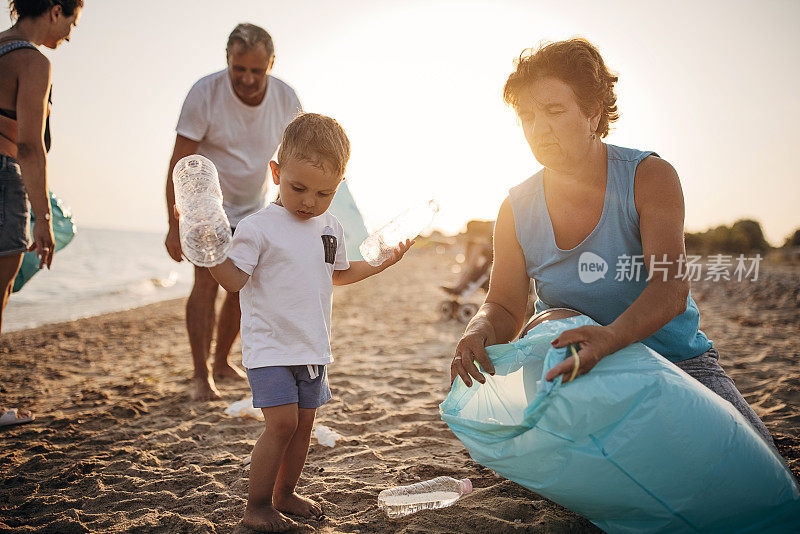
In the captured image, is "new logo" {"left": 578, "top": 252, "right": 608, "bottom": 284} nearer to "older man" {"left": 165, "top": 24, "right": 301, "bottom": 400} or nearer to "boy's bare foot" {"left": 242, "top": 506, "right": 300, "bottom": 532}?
"boy's bare foot" {"left": 242, "top": 506, "right": 300, "bottom": 532}

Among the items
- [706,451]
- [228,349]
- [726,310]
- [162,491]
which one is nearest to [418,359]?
[228,349]

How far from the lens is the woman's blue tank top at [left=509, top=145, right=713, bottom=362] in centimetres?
197

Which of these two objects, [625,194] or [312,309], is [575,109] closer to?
[625,194]

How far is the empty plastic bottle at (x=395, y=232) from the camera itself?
7.17ft

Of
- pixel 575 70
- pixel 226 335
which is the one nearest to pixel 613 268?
pixel 575 70

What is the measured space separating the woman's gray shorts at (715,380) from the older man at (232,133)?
255 centimetres

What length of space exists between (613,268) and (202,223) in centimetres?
148

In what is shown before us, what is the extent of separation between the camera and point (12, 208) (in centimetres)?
270

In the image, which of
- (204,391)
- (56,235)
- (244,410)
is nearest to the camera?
(244,410)

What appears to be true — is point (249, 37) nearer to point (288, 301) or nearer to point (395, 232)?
point (395, 232)

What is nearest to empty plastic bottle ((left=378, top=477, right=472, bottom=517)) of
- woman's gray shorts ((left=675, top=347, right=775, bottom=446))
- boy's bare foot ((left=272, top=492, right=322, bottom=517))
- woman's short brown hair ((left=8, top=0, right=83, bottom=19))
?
boy's bare foot ((left=272, top=492, right=322, bottom=517))

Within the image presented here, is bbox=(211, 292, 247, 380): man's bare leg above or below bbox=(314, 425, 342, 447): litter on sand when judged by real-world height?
above

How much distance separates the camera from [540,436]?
1.54m

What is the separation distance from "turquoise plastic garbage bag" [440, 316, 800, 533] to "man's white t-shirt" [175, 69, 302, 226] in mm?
2552
